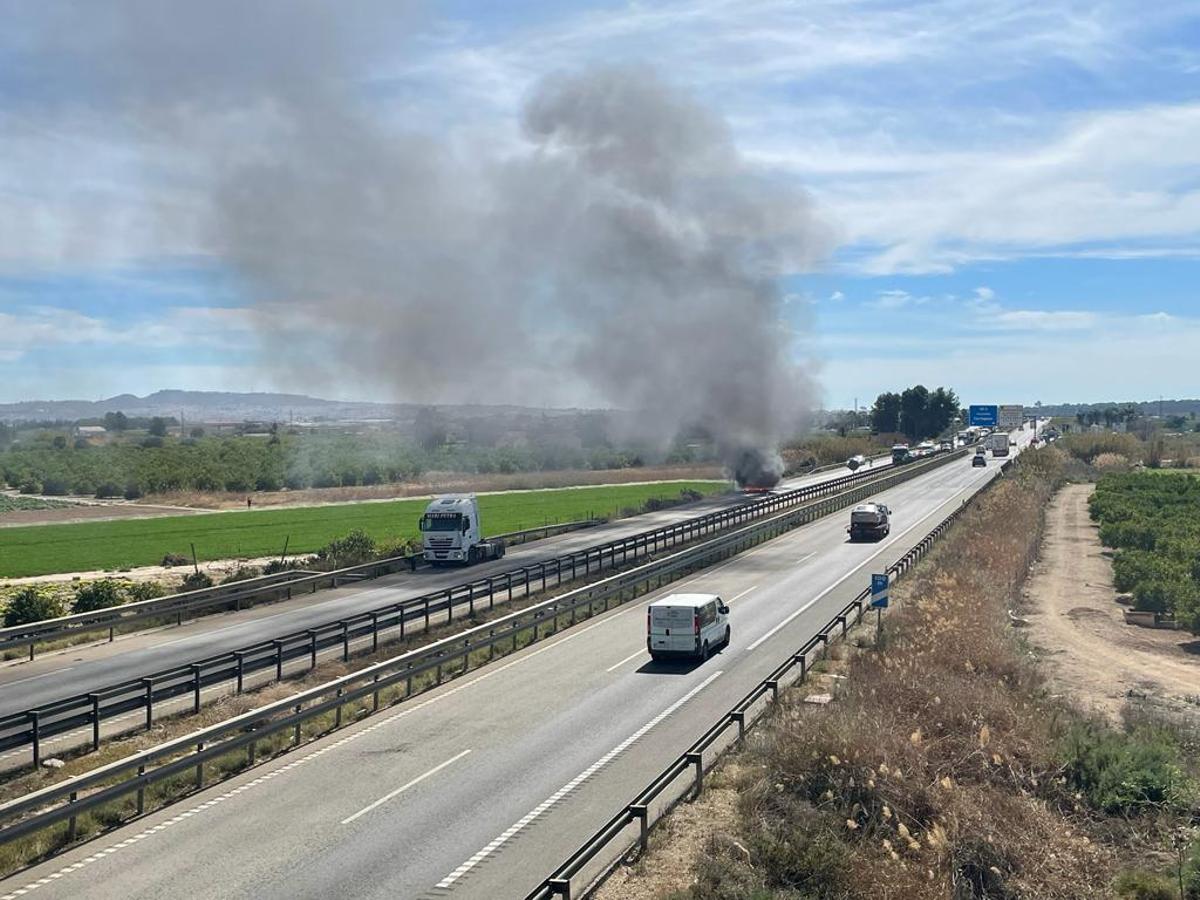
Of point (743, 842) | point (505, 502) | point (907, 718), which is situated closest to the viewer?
point (743, 842)

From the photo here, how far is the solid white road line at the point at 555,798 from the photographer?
14727mm

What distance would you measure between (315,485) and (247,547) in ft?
221

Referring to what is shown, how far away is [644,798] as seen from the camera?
15.8 metres

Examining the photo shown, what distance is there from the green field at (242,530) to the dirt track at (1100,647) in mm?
34099

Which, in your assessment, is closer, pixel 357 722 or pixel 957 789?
pixel 957 789

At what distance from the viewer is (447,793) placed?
707 inches

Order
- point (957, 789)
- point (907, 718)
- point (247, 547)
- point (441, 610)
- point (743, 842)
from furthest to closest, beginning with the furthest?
point (247, 547) → point (441, 610) → point (907, 718) → point (957, 789) → point (743, 842)

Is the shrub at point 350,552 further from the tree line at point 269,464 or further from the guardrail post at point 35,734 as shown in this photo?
the tree line at point 269,464

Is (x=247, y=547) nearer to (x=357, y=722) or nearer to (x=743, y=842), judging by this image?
(x=357, y=722)

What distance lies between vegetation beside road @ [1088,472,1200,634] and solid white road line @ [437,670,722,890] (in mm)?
27461

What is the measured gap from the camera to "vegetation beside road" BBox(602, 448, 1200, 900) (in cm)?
1487

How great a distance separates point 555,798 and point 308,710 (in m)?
6.19

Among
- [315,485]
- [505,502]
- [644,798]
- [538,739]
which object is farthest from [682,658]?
[315,485]

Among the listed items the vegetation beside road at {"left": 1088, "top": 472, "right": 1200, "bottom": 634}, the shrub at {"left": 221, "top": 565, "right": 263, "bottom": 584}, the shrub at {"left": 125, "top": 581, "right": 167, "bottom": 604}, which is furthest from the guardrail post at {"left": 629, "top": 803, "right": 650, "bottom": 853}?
the vegetation beside road at {"left": 1088, "top": 472, "right": 1200, "bottom": 634}
